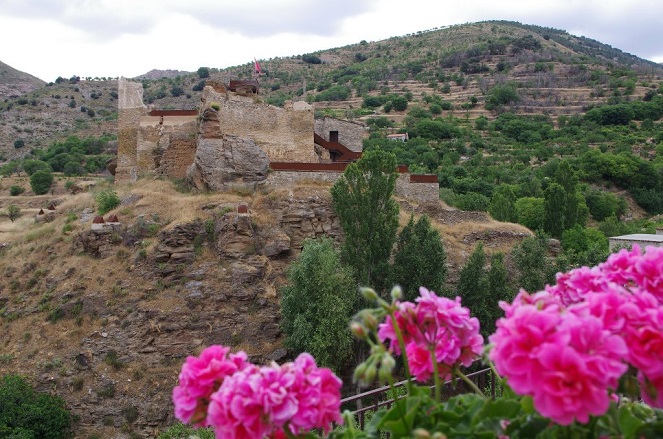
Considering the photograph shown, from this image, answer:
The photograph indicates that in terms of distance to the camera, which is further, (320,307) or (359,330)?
(320,307)

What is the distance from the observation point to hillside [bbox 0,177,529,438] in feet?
56.9

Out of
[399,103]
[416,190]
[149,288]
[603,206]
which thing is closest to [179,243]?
[149,288]

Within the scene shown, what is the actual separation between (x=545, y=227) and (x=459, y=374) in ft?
89.6

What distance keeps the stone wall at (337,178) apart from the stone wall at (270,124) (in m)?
1.70

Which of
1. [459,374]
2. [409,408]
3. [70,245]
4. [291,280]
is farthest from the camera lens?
[70,245]

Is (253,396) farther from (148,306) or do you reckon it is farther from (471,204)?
(471,204)

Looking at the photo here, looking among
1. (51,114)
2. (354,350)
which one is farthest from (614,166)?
(51,114)

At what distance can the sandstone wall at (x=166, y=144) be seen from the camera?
24.6m

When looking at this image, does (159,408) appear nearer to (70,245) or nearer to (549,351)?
(70,245)

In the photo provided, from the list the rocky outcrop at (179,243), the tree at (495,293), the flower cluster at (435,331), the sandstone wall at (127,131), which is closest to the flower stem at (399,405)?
the flower cluster at (435,331)

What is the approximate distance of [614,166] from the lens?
4844 centimetres

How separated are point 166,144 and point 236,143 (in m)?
4.37

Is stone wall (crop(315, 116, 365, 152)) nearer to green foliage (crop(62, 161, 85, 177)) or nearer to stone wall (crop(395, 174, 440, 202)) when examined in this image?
stone wall (crop(395, 174, 440, 202))

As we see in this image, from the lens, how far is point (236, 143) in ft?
74.1
